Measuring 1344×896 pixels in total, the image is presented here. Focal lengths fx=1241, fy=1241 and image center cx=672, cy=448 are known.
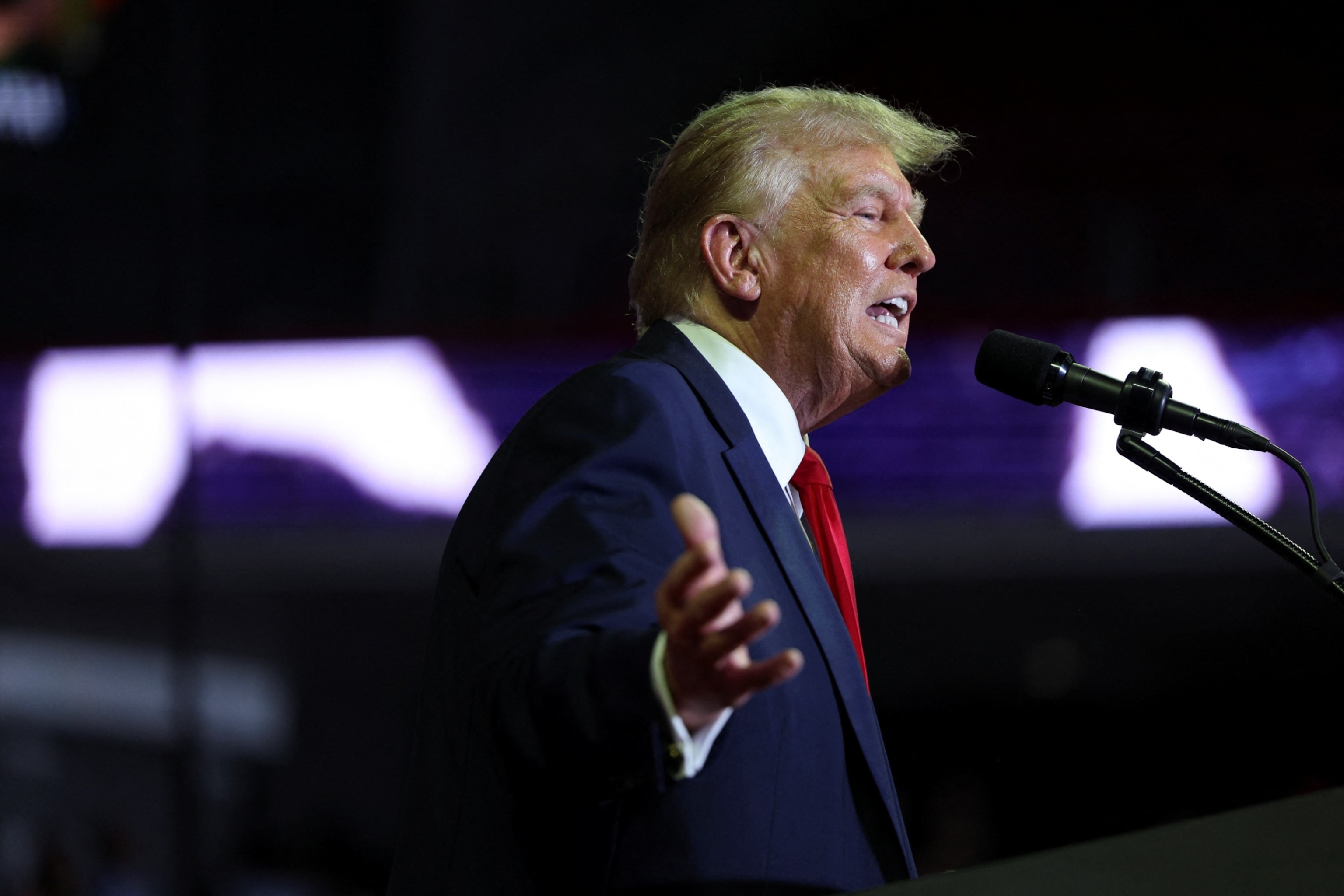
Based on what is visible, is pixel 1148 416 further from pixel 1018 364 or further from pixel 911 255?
pixel 911 255

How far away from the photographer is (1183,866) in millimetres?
659

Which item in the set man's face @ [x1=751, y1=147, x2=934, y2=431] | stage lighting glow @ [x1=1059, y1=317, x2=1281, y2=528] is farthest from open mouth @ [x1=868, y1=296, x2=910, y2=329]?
stage lighting glow @ [x1=1059, y1=317, x2=1281, y2=528]

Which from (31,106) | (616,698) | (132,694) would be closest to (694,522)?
(616,698)

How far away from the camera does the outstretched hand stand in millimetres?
652

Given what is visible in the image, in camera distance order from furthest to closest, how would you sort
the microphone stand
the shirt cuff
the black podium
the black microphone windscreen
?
the black microphone windscreen → the microphone stand → the shirt cuff → the black podium

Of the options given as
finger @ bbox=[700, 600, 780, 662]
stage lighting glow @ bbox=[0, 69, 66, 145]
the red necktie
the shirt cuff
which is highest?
finger @ bbox=[700, 600, 780, 662]

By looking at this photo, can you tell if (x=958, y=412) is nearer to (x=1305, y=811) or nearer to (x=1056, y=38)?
(x=1056, y=38)

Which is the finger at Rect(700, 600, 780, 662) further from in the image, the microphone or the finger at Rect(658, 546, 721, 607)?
Result: the microphone

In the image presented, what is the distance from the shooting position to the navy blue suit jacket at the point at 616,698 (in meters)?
0.81

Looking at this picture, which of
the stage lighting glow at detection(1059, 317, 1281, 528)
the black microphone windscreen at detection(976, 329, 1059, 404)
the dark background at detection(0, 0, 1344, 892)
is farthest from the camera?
the dark background at detection(0, 0, 1344, 892)

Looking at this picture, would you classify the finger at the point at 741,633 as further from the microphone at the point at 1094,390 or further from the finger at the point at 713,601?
the microphone at the point at 1094,390

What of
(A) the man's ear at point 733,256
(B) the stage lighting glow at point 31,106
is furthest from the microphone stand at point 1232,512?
(B) the stage lighting glow at point 31,106

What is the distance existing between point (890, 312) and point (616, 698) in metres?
0.79

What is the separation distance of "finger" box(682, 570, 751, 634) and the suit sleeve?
8cm
